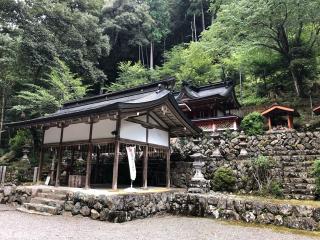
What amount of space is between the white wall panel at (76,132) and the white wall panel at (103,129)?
21.7 inches

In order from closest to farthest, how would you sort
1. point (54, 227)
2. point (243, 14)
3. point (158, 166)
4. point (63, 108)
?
point (54, 227) < point (158, 166) < point (63, 108) < point (243, 14)

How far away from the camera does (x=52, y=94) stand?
2025 cm

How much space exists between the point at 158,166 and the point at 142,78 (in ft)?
63.7

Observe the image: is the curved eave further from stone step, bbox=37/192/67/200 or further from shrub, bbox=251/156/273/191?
shrub, bbox=251/156/273/191

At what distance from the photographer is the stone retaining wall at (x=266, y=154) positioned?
34.6 ft

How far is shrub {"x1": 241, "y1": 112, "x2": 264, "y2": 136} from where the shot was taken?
17.4 metres

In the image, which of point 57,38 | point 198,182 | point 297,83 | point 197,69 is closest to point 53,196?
point 198,182

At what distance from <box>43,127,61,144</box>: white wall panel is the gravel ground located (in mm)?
4502

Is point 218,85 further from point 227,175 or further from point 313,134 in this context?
point 227,175

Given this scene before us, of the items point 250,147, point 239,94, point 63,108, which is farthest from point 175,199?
point 239,94

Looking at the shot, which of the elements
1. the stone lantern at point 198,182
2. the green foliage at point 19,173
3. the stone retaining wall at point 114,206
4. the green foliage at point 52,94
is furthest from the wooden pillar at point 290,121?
the green foliage at point 19,173

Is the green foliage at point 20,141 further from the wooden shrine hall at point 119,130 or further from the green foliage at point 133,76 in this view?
the green foliage at point 133,76

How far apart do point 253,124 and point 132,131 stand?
10.5 m

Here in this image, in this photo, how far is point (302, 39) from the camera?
73.8ft
